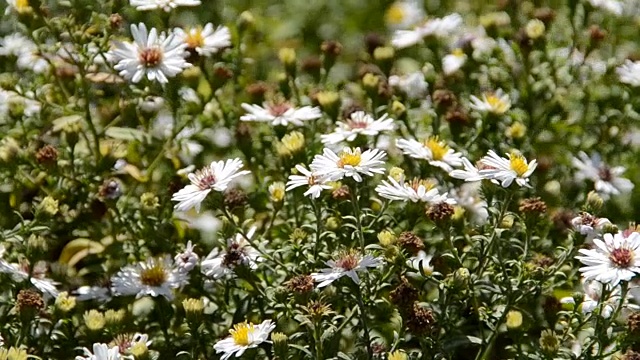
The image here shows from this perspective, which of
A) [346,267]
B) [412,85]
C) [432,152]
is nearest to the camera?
[346,267]

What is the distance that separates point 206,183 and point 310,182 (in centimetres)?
20

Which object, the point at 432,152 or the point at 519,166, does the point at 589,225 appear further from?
the point at 432,152

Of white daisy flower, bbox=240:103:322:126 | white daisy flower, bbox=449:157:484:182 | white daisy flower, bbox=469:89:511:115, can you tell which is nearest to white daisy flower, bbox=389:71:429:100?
white daisy flower, bbox=469:89:511:115

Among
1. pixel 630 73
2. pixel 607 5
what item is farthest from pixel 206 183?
pixel 607 5

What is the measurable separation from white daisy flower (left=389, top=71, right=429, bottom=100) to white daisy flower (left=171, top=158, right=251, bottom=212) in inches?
28.9

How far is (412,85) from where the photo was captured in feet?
8.52

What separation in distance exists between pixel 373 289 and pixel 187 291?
473 mm

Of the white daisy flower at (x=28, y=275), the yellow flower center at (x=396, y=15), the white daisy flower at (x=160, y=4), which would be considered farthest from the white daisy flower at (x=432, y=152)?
the yellow flower center at (x=396, y=15)

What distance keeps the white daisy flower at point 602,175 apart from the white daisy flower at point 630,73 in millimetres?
193

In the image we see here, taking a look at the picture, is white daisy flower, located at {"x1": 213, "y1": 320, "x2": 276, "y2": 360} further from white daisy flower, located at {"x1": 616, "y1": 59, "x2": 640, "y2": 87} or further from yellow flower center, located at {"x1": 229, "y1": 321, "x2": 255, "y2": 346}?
white daisy flower, located at {"x1": 616, "y1": 59, "x2": 640, "y2": 87}

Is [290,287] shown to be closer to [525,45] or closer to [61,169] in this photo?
[61,169]

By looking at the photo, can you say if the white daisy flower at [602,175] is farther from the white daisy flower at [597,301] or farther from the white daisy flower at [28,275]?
the white daisy flower at [28,275]

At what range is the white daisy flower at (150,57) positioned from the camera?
2078 millimetres

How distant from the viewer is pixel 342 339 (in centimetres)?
204
